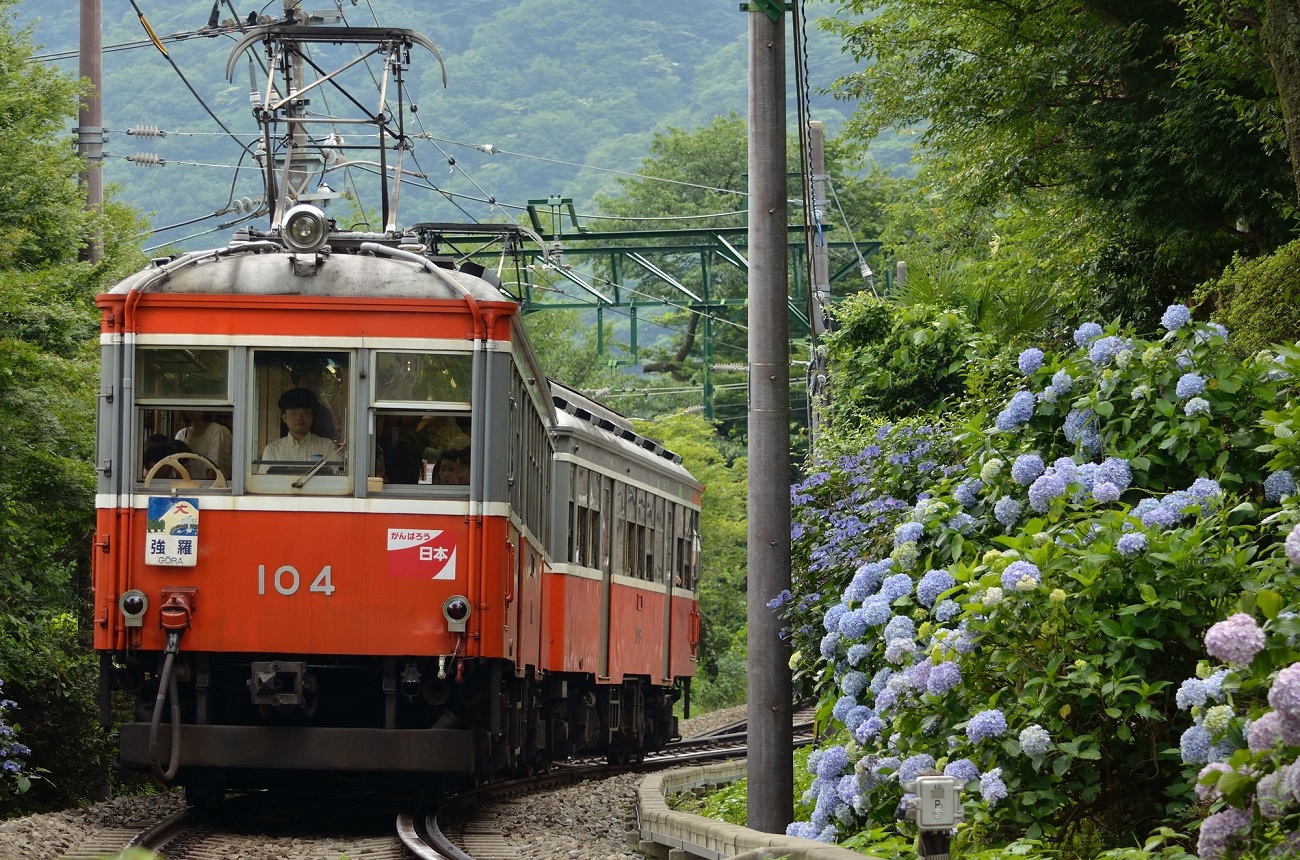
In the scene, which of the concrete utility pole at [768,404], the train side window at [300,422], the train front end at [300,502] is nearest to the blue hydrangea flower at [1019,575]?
the concrete utility pole at [768,404]

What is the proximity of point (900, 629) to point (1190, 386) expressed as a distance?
64.0 inches

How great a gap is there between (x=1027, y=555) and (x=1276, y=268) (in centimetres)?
357

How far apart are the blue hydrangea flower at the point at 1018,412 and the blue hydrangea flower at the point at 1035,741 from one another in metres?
2.25

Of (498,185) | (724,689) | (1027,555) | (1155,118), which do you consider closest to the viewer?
(1027,555)

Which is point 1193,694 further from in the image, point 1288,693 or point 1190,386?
point 1190,386

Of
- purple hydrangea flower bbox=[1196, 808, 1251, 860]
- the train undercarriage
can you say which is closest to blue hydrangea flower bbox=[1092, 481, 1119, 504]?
A: purple hydrangea flower bbox=[1196, 808, 1251, 860]

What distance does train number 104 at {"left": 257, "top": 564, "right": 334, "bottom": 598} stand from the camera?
32.8ft

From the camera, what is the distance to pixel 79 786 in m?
14.4

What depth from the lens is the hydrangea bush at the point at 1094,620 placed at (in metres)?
5.68

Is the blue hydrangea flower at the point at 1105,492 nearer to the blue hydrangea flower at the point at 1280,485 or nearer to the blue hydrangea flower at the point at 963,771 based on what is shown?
the blue hydrangea flower at the point at 1280,485

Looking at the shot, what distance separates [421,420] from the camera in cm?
1015

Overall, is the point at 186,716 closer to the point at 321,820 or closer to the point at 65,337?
the point at 321,820

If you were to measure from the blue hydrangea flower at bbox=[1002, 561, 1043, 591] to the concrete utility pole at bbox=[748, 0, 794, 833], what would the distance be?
3005mm

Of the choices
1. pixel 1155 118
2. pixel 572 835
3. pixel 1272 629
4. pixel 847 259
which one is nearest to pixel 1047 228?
pixel 1155 118
